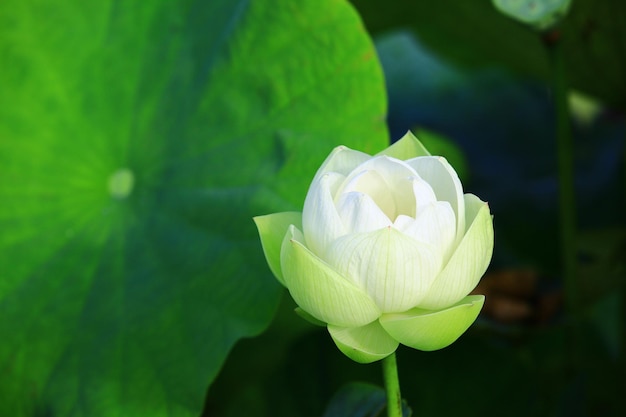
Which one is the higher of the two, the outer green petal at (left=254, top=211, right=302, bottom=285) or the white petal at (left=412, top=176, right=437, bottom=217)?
the outer green petal at (left=254, top=211, right=302, bottom=285)

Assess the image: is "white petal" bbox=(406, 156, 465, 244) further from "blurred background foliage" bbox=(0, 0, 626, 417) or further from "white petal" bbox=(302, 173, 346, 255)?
"blurred background foliage" bbox=(0, 0, 626, 417)

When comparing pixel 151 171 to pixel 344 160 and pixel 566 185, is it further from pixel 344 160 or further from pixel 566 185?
pixel 566 185

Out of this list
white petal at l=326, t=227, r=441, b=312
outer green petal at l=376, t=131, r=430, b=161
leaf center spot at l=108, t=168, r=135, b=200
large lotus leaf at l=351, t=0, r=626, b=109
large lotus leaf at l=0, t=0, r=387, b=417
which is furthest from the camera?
large lotus leaf at l=351, t=0, r=626, b=109

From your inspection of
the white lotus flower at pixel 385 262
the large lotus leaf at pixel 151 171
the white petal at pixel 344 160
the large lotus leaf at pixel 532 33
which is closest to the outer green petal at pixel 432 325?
the white lotus flower at pixel 385 262

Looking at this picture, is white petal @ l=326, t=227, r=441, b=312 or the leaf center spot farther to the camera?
the leaf center spot

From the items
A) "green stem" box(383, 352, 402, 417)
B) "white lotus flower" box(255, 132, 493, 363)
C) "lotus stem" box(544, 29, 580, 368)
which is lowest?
"lotus stem" box(544, 29, 580, 368)

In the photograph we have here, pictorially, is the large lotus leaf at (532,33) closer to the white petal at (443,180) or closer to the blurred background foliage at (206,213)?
the blurred background foliage at (206,213)

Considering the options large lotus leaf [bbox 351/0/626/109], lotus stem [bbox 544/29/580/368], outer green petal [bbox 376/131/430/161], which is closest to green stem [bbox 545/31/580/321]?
lotus stem [bbox 544/29/580/368]
